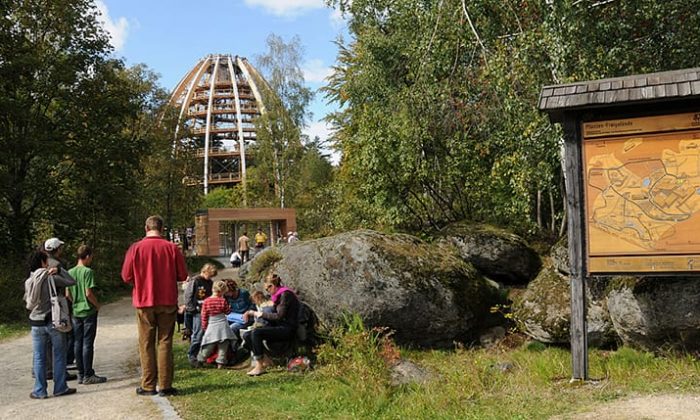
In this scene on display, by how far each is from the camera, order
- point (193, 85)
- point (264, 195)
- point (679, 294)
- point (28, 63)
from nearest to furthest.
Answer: point (679, 294), point (28, 63), point (264, 195), point (193, 85)

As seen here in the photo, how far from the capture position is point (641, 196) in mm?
6562

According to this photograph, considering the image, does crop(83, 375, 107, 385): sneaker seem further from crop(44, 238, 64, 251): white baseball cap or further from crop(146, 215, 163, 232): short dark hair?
crop(146, 215, 163, 232): short dark hair

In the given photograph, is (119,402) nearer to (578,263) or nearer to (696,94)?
(578,263)

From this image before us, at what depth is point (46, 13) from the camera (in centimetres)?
1880

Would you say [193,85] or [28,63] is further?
[193,85]

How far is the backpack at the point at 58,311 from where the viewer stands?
6.80m

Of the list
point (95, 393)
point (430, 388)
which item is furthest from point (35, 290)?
point (430, 388)

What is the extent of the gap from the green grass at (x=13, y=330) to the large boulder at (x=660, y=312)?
1101 cm

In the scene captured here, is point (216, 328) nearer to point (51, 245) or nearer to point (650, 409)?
point (51, 245)

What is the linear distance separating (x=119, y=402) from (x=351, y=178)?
11.1 meters

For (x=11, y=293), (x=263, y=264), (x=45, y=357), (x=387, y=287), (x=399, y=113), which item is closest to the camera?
(x=45, y=357)

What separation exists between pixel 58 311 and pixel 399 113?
25.8ft

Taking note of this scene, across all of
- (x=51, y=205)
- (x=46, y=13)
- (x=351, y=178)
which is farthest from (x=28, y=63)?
(x=351, y=178)

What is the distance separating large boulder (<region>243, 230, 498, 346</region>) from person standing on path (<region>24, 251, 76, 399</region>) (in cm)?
353
